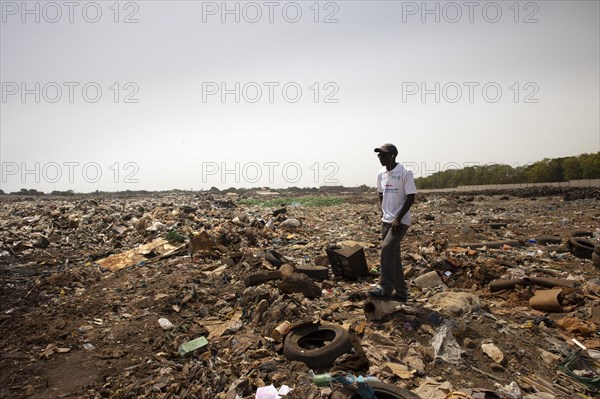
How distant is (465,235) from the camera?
9555mm

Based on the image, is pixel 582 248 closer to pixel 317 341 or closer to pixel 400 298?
pixel 400 298

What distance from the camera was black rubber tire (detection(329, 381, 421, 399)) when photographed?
2.37 meters

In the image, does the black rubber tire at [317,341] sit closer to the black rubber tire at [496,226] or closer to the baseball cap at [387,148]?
the baseball cap at [387,148]

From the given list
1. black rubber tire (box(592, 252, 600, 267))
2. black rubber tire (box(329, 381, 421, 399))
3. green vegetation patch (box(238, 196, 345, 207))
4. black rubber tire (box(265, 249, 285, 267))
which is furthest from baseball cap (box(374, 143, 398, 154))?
green vegetation patch (box(238, 196, 345, 207))

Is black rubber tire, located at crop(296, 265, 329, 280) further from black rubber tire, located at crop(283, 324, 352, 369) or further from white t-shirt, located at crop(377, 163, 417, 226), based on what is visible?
black rubber tire, located at crop(283, 324, 352, 369)

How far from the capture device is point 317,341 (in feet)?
11.1

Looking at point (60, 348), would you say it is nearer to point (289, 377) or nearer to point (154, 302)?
point (154, 302)

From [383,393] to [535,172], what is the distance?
43.4 meters

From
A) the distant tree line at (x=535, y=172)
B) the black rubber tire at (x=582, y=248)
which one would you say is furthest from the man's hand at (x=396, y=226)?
the distant tree line at (x=535, y=172)

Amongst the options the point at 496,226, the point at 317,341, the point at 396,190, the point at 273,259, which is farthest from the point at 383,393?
the point at 496,226

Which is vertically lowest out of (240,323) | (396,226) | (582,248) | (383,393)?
(240,323)

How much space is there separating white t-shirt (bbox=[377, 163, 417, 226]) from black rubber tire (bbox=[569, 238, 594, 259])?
15.9 ft

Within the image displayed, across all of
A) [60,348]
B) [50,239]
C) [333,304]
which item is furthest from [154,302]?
[50,239]

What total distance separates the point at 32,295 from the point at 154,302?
2625 mm
